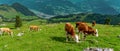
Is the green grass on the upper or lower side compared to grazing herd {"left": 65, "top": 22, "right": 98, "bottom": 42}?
lower

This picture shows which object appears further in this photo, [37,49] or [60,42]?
[60,42]

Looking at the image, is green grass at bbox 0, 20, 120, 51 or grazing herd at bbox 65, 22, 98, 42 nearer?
green grass at bbox 0, 20, 120, 51

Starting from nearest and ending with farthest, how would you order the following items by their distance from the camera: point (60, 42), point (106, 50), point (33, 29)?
point (106, 50), point (60, 42), point (33, 29)

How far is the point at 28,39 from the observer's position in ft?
132

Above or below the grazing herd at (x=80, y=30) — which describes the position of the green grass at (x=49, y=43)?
below

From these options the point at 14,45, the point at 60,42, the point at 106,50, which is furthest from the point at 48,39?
the point at 106,50

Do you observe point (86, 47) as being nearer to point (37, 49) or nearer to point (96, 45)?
point (96, 45)

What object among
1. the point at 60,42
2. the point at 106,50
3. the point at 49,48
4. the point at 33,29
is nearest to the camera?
the point at 106,50

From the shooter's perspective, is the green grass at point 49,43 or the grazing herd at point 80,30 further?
the grazing herd at point 80,30

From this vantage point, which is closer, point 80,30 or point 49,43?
point 49,43

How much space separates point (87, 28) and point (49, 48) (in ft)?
25.9

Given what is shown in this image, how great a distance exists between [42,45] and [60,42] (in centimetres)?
290

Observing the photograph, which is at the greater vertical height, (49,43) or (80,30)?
(80,30)

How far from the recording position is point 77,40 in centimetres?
3828
